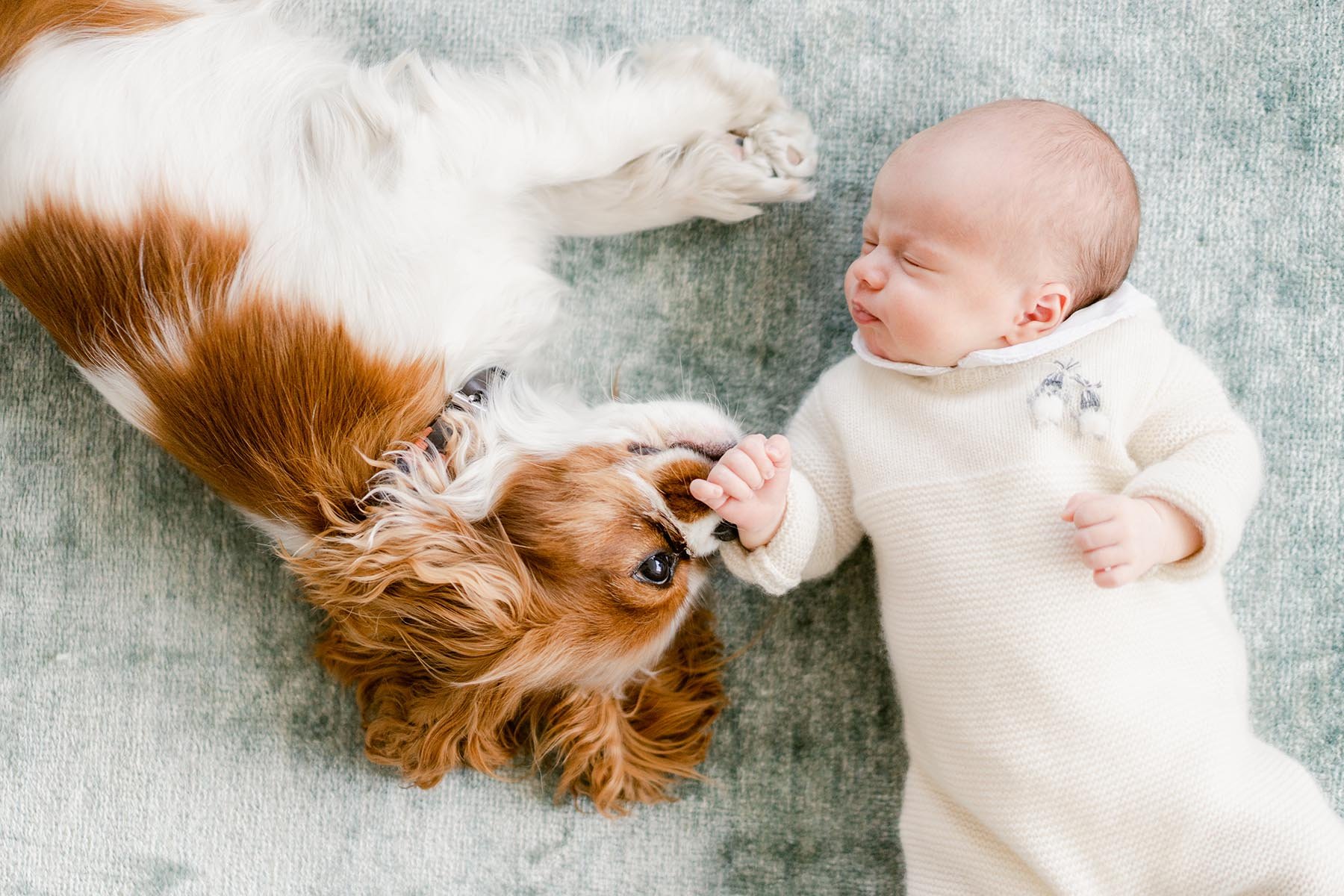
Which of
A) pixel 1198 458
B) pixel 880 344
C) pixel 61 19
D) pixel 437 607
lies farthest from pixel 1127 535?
pixel 61 19

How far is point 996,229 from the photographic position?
1.53m

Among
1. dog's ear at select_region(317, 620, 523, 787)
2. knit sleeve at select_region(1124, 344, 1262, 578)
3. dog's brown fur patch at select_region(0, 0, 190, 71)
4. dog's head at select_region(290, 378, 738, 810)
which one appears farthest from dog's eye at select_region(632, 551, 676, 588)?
dog's brown fur patch at select_region(0, 0, 190, 71)

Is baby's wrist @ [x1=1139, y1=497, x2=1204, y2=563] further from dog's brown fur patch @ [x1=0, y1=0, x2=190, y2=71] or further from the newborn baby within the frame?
dog's brown fur patch @ [x1=0, y1=0, x2=190, y2=71]

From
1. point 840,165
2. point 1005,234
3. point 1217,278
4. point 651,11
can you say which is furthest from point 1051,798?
point 651,11

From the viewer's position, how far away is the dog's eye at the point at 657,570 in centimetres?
152

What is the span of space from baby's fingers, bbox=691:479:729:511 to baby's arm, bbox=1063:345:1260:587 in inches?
22.0

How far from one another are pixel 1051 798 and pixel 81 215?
1823mm

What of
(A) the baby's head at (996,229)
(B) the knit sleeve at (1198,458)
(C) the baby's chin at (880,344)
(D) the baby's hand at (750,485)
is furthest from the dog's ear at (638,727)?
(B) the knit sleeve at (1198,458)

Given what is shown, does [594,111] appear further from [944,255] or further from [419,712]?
[419,712]

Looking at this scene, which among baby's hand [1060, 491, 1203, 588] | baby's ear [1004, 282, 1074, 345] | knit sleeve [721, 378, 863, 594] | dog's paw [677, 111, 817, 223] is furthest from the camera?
dog's paw [677, 111, 817, 223]

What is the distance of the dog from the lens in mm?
1513

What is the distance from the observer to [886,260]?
162cm

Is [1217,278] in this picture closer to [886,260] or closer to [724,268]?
[886,260]

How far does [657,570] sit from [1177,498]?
823 millimetres
